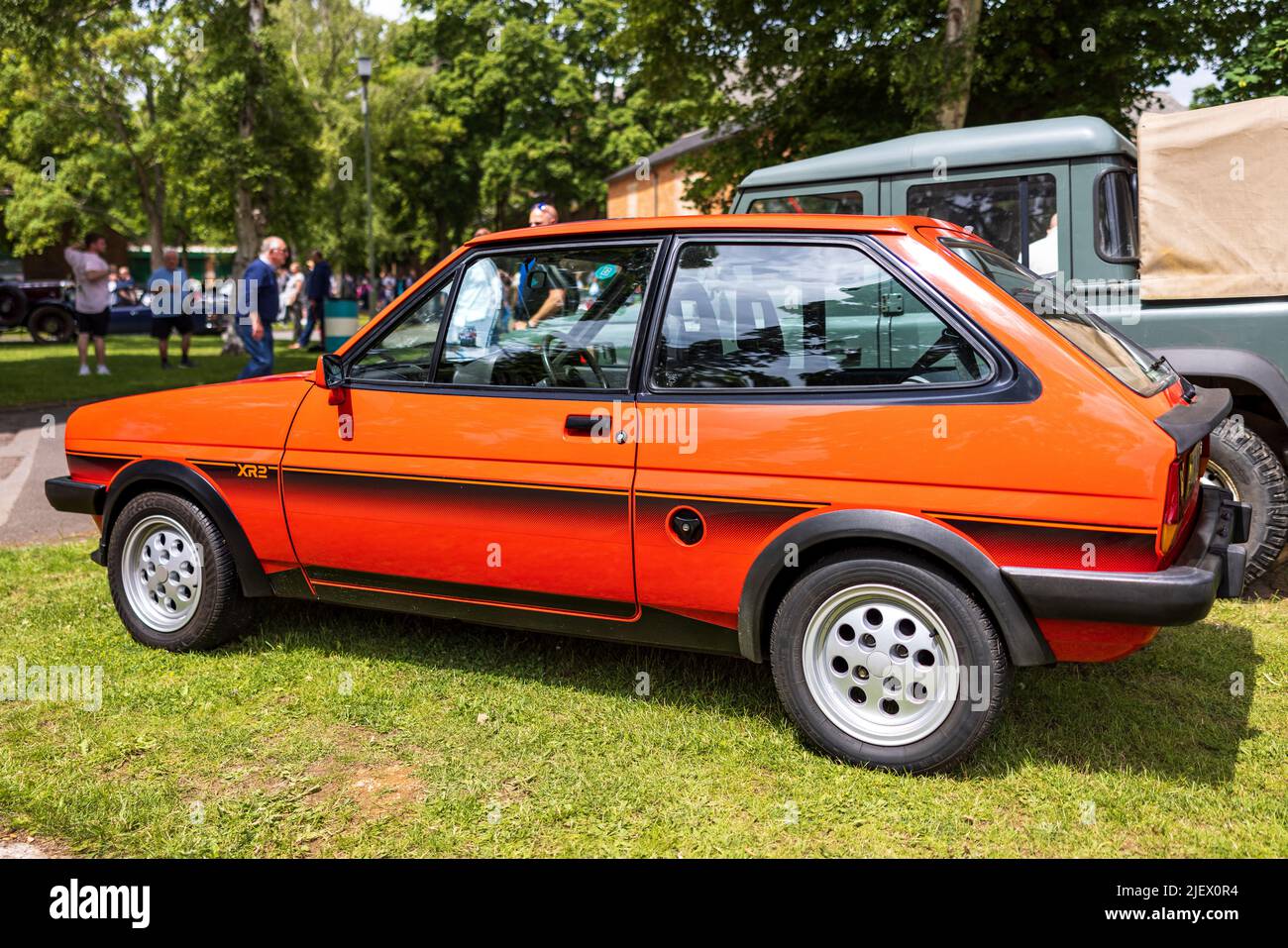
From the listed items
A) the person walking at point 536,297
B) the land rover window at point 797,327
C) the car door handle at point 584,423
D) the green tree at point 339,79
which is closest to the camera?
the land rover window at point 797,327

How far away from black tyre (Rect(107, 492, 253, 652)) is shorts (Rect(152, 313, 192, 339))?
14.3 meters

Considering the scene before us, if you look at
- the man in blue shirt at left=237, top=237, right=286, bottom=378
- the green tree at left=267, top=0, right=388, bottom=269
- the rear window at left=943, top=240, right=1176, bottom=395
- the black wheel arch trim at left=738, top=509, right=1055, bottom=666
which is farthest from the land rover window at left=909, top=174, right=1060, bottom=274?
the green tree at left=267, top=0, right=388, bottom=269

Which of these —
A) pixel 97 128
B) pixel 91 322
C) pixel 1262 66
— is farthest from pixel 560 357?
pixel 97 128

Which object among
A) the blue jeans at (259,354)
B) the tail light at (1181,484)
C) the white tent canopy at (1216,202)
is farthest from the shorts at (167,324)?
the tail light at (1181,484)

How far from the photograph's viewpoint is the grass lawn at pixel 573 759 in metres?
3.12

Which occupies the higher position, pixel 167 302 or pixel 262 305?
pixel 167 302

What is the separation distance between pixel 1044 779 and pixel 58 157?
46097 millimetres

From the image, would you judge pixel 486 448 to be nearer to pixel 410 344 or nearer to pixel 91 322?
pixel 410 344

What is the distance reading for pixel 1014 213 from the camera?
631 centimetres

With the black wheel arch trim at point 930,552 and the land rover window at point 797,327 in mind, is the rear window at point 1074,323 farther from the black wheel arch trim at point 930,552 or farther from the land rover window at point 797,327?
the black wheel arch trim at point 930,552

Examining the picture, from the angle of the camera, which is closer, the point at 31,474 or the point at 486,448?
the point at 486,448

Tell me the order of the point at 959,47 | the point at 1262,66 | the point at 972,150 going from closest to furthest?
1. the point at 972,150
2. the point at 959,47
3. the point at 1262,66

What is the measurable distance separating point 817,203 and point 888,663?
14.6ft

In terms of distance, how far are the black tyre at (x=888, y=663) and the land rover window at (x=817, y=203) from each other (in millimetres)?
4093
